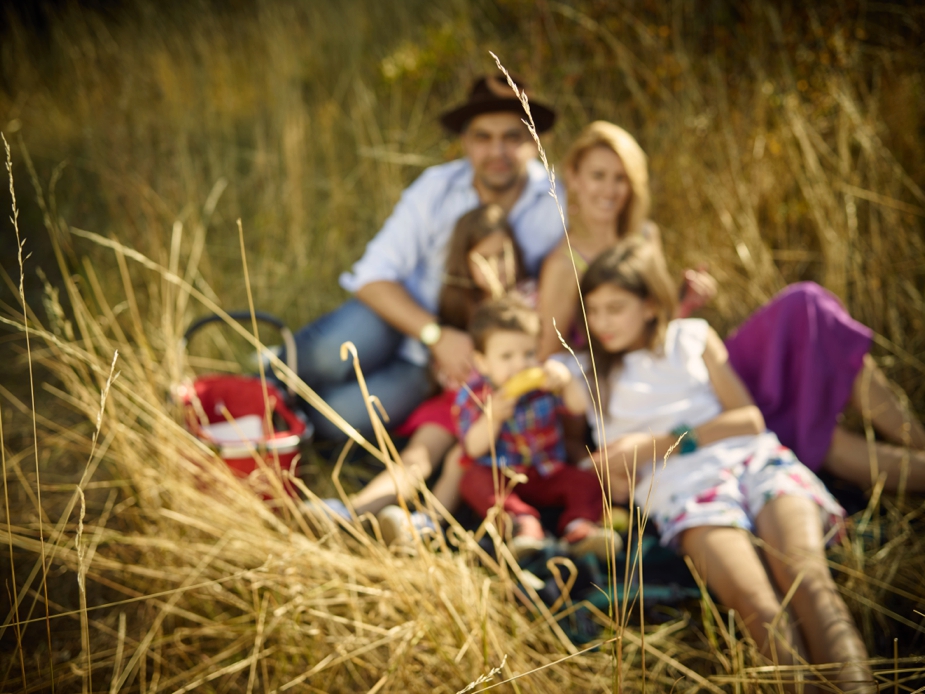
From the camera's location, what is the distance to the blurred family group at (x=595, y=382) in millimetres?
1926

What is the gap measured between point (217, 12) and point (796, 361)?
6271mm

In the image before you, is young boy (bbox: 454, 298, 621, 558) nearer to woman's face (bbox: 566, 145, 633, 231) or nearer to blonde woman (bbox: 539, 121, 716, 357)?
blonde woman (bbox: 539, 121, 716, 357)

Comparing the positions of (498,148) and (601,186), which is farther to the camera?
(498,148)

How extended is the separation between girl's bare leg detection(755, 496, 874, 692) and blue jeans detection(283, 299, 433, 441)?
154 centimetres

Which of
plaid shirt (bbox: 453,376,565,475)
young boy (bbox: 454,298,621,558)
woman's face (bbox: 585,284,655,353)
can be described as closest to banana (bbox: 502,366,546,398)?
young boy (bbox: 454,298,621,558)

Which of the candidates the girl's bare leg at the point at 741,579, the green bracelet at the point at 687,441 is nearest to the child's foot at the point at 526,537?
the girl's bare leg at the point at 741,579

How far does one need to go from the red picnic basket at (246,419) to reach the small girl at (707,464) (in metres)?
1.13

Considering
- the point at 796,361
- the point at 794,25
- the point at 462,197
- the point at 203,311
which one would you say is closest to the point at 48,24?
the point at 203,311

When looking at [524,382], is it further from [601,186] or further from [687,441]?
[601,186]

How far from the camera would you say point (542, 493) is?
2410mm

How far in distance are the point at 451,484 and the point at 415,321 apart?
77cm

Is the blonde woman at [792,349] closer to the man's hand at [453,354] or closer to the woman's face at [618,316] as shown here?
the woman's face at [618,316]

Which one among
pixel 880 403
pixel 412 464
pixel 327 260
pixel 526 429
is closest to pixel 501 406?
pixel 526 429

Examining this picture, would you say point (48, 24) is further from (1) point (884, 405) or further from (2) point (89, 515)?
(1) point (884, 405)
